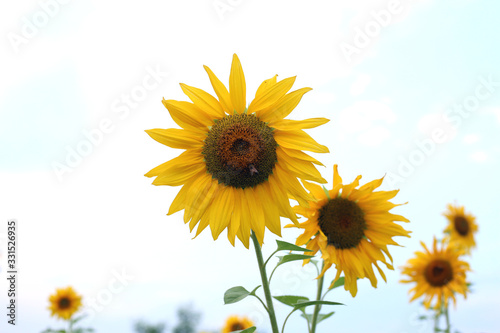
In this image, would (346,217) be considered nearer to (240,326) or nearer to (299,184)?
(299,184)

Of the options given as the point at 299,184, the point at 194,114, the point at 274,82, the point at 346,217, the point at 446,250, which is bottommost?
the point at 446,250

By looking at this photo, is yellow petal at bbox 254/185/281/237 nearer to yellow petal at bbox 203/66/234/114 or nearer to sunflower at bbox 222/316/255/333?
yellow petal at bbox 203/66/234/114

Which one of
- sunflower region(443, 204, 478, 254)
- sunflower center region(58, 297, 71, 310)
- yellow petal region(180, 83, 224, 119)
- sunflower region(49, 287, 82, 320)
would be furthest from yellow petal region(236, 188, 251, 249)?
sunflower center region(58, 297, 71, 310)

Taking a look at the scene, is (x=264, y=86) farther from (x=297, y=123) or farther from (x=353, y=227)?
(x=353, y=227)

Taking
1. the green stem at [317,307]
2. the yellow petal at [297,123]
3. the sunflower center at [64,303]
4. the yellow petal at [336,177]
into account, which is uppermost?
the yellow petal at [297,123]

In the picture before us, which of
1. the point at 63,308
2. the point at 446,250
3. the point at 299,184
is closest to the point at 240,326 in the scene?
the point at 446,250

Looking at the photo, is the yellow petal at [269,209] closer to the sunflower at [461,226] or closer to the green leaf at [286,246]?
the green leaf at [286,246]

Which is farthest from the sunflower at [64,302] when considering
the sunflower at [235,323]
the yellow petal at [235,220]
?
the yellow petal at [235,220]
